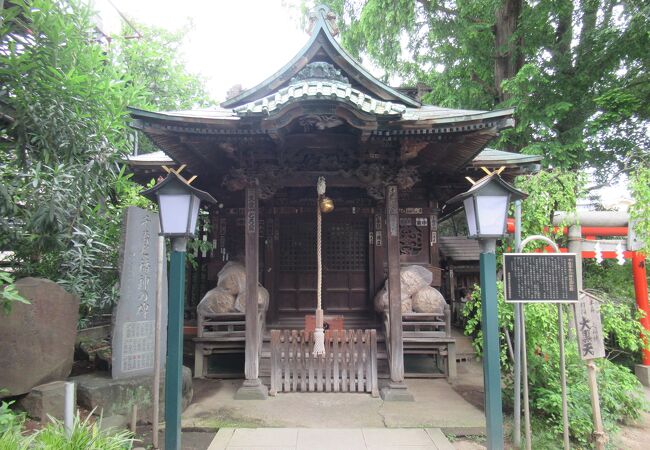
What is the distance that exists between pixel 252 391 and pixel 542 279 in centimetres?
447

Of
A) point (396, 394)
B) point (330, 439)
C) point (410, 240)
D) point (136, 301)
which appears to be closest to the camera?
point (330, 439)

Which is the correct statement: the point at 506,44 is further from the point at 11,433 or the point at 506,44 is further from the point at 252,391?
the point at 11,433


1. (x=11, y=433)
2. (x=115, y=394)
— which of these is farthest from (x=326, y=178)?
(x=11, y=433)

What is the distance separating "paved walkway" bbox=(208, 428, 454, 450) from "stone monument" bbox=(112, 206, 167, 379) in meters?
1.54

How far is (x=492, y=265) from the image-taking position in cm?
384

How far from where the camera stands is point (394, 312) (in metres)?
5.96

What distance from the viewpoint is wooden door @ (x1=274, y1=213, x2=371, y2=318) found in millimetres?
8305

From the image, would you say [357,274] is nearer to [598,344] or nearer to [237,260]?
[237,260]

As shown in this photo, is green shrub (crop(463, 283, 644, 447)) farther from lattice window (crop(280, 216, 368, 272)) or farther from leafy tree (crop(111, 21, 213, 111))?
leafy tree (crop(111, 21, 213, 111))

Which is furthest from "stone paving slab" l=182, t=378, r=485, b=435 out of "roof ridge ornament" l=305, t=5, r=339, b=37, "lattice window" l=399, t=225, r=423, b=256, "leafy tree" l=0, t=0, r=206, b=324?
"roof ridge ornament" l=305, t=5, r=339, b=37

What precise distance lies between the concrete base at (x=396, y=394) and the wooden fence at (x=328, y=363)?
0.79 ft

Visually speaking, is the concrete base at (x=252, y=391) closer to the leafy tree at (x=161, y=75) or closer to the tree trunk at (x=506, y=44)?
the tree trunk at (x=506, y=44)

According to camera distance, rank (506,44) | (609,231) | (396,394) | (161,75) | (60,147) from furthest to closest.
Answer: (161,75) → (506,44) → (609,231) → (396,394) → (60,147)

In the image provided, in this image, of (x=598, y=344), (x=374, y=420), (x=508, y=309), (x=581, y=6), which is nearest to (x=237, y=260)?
(x=374, y=420)
